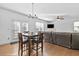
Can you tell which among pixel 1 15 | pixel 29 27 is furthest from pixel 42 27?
pixel 1 15

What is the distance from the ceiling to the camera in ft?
8.83

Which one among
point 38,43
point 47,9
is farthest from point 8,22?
point 47,9

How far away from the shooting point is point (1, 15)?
278 centimetres

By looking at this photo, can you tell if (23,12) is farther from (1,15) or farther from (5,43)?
(5,43)

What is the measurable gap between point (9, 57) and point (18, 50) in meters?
0.27

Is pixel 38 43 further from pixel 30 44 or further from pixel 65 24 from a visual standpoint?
pixel 65 24

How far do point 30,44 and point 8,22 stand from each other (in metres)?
0.79

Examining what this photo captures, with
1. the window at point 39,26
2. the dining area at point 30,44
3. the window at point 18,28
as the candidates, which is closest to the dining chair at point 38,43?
the dining area at point 30,44

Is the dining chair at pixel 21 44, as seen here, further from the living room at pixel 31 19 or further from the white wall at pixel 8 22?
the white wall at pixel 8 22

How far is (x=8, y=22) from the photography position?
2.79 meters

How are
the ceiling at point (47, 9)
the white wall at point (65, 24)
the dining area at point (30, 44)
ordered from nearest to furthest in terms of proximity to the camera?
the ceiling at point (47, 9)
the dining area at point (30, 44)
the white wall at point (65, 24)

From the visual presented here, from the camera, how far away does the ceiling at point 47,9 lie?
2.69 metres

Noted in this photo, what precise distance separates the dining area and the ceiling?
53 centimetres

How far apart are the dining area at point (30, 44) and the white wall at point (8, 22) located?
0.60 ft
